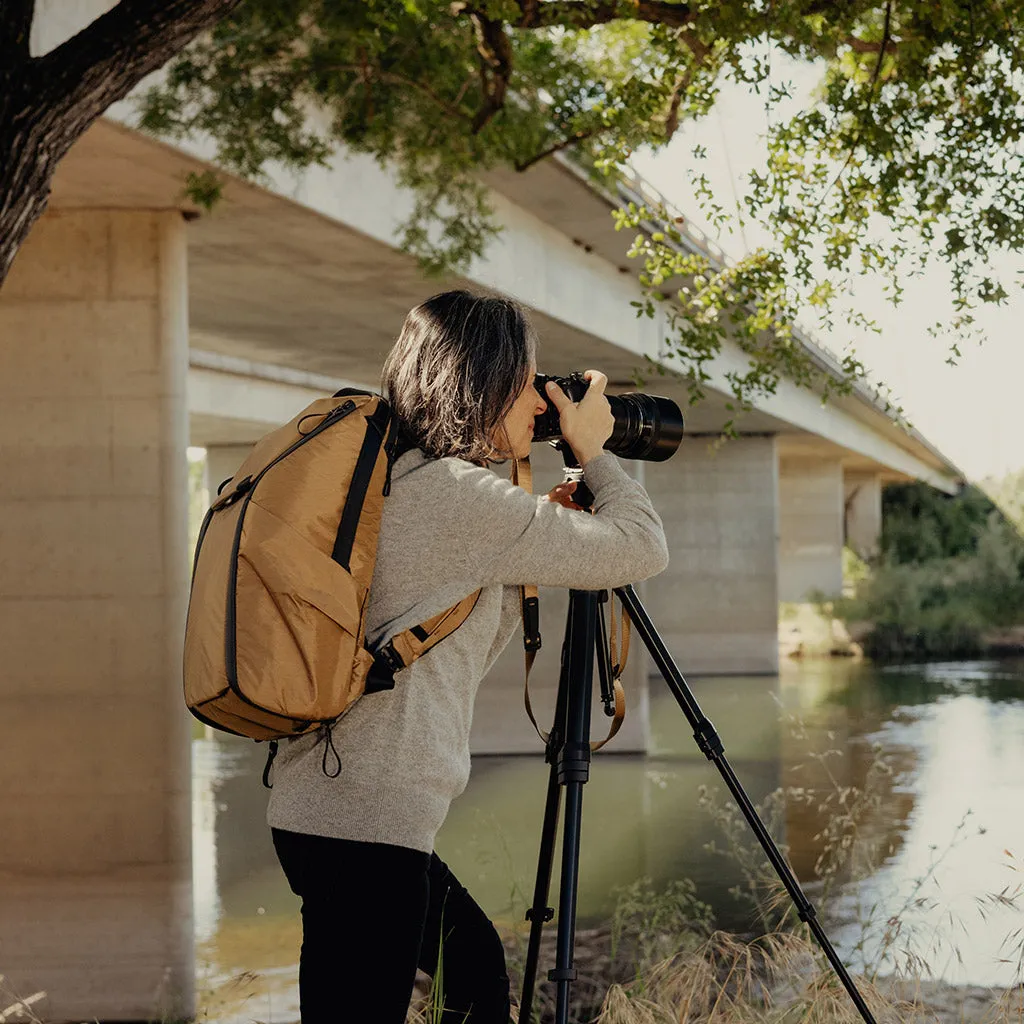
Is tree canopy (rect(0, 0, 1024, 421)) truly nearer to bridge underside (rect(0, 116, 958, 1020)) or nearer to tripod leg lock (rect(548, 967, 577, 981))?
bridge underside (rect(0, 116, 958, 1020))

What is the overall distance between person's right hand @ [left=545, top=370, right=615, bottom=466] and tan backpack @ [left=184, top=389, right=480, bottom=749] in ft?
1.04

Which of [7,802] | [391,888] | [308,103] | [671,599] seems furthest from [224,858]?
[671,599]

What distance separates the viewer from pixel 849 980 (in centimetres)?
260

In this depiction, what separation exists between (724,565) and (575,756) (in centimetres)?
2445

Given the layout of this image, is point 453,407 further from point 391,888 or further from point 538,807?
point 538,807

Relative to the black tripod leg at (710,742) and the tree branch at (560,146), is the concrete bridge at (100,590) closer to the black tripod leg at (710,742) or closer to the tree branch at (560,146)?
the tree branch at (560,146)

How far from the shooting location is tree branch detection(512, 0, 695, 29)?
169 inches

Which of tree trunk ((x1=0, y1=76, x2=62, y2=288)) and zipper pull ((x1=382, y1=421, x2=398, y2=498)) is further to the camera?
→ tree trunk ((x1=0, y1=76, x2=62, y2=288))

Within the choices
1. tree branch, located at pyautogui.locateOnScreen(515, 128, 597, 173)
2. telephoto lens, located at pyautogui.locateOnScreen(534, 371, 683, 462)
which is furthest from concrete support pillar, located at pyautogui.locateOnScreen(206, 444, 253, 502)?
telephoto lens, located at pyautogui.locateOnScreen(534, 371, 683, 462)

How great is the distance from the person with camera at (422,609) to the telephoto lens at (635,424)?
0.60 feet

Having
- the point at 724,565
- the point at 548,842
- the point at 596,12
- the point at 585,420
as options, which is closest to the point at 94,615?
the point at 596,12

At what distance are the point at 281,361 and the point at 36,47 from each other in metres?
10.2

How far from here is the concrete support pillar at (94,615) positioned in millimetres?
6832

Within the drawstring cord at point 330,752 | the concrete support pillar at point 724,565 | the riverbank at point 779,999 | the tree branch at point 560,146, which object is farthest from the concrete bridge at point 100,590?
the concrete support pillar at point 724,565
